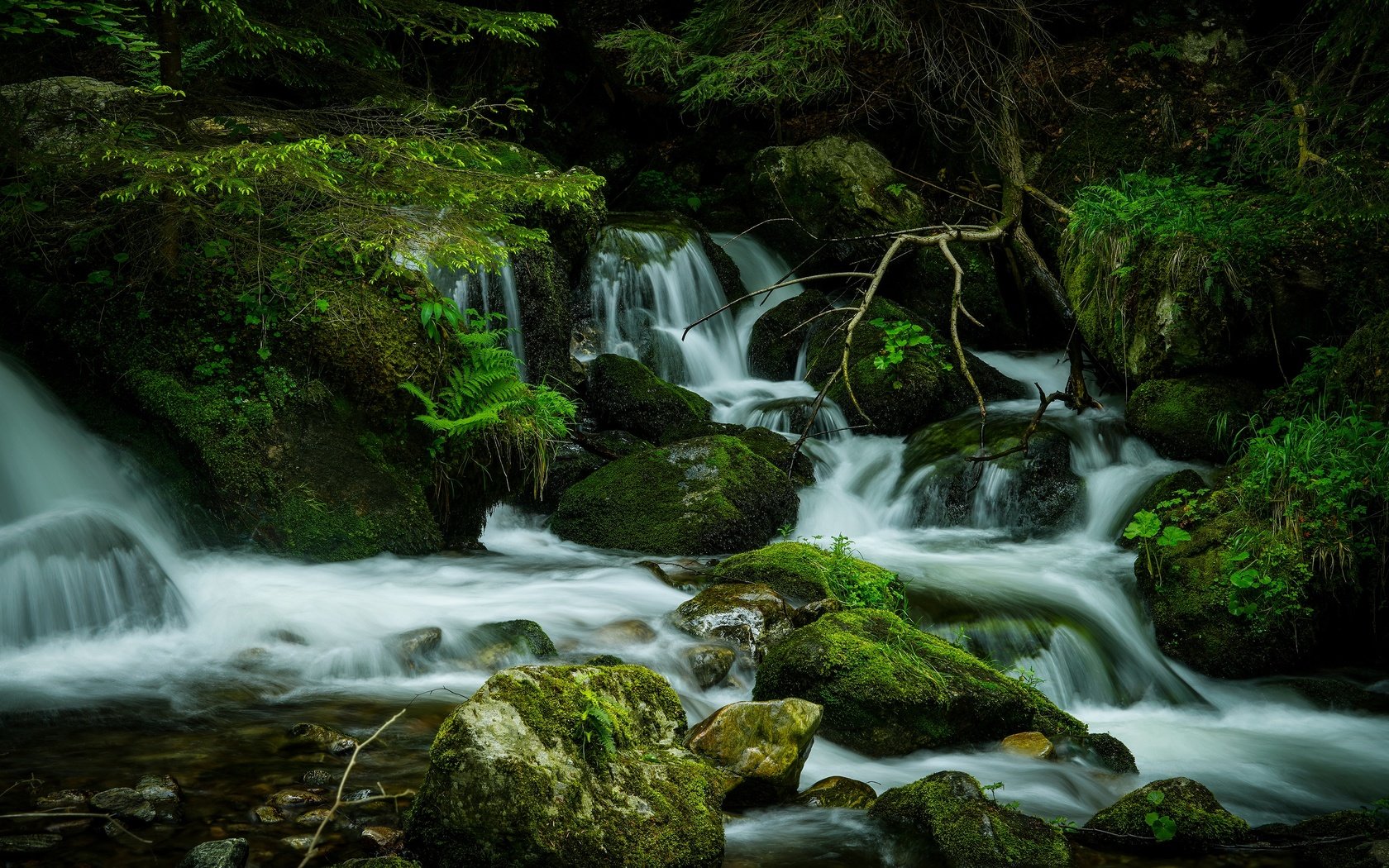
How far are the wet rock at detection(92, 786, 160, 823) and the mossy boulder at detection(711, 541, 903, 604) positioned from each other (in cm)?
397

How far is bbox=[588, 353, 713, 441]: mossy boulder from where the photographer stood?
1048 cm

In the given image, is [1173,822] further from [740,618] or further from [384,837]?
[384,837]

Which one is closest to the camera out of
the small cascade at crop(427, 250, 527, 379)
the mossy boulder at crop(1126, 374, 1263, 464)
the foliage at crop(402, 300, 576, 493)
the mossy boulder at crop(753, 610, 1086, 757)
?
the mossy boulder at crop(753, 610, 1086, 757)

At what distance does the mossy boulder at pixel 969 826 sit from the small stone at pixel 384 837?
6.27 ft

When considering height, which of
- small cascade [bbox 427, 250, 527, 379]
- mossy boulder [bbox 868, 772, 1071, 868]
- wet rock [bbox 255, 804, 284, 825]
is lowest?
mossy boulder [bbox 868, 772, 1071, 868]

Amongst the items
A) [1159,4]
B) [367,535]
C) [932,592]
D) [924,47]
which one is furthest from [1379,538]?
[1159,4]

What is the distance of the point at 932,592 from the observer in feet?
23.9

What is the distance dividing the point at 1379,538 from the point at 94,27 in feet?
28.0

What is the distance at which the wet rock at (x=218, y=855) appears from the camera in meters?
2.90

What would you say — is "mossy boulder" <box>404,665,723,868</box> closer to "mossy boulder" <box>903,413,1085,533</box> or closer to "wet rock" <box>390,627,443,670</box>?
"wet rock" <box>390,627,443,670</box>

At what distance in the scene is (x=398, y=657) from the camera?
528cm

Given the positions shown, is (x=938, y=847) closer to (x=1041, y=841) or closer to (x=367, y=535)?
(x=1041, y=841)

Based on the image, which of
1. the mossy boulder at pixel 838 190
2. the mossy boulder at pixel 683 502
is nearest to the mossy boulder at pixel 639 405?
the mossy boulder at pixel 683 502

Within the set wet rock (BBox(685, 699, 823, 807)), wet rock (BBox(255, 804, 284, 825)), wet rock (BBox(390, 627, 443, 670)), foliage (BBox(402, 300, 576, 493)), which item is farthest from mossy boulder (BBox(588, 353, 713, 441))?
wet rock (BBox(255, 804, 284, 825))
